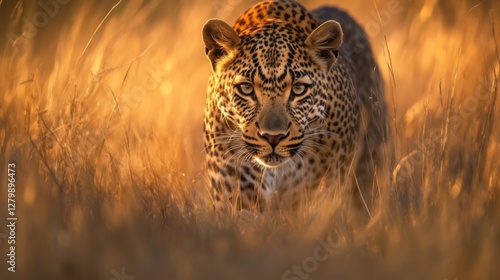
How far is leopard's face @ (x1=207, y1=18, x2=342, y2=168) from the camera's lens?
8.63 m

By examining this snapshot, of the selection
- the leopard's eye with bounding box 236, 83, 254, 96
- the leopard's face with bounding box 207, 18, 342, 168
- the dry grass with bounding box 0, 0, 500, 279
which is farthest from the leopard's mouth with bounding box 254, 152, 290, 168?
the leopard's eye with bounding box 236, 83, 254, 96

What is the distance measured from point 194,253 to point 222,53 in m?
2.19

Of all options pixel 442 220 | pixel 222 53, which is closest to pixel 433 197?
pixel 442 220

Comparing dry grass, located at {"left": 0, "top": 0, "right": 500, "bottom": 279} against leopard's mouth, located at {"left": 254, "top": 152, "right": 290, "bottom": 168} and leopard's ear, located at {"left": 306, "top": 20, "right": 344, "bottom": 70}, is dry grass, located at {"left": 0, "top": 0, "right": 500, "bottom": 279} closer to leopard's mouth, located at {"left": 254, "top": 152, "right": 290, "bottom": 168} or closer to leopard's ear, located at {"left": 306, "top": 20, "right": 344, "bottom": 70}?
leopard's mouth, located at {"left": 254, "top": 152, "right": 290, "bottom": 168}

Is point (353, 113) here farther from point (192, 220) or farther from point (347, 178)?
point (192, 220)

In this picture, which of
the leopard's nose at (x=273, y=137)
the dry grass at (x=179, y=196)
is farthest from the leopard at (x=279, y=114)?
the dry grass at (x=179, y=196)

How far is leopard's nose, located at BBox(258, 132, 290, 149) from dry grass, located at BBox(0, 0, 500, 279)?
505mm

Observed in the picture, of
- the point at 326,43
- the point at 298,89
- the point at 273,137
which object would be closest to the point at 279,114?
the point at 273,137

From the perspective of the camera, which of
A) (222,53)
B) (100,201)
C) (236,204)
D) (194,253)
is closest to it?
(194,253)

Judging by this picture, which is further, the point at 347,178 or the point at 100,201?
the point at 347,178

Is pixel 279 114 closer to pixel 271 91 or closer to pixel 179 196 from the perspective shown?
pixel 271 91

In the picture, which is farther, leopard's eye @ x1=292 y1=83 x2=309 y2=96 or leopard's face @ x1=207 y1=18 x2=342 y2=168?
leopard's eye @ x1=292 y1=83 x2=309 y2=96

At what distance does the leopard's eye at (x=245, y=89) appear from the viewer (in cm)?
881

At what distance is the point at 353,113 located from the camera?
9.51 metres
